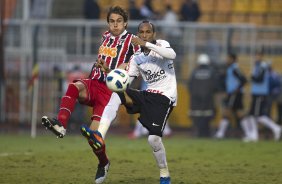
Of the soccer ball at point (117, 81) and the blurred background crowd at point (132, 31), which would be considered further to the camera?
the blurred background crowd at point (132, 31)

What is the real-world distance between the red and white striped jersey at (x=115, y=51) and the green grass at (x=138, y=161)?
166 centimetres

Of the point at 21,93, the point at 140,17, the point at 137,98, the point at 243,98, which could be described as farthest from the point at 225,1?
the point at 137,98

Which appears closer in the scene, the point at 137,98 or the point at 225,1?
the point at 137,98

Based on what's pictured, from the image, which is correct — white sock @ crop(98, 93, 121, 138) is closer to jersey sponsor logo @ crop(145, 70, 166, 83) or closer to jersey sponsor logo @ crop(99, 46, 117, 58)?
jersey sponsor logo @ crop(99, 46, 117, 58)

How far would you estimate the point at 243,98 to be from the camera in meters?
25.1

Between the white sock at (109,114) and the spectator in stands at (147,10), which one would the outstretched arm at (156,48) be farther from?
the spectator in stands at (147,10)

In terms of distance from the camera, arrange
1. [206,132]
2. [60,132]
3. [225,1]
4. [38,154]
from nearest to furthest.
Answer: [60,132], [38,154], [206,132], [225,1]

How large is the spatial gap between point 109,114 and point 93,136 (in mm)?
976

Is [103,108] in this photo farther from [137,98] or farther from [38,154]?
[38,154]

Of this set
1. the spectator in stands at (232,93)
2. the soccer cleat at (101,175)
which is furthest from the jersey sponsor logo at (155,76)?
the spectator in stands at (232,93)

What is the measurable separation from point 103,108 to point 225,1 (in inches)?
723

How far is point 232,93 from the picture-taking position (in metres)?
23.8

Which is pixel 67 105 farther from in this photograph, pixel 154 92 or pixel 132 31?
pixel 132 31

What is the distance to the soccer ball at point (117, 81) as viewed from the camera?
1161 centimetres
